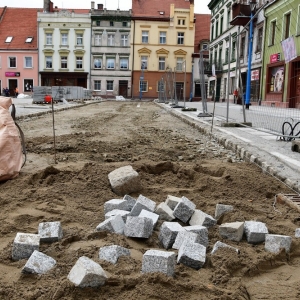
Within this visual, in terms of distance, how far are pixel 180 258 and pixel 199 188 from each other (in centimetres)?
198

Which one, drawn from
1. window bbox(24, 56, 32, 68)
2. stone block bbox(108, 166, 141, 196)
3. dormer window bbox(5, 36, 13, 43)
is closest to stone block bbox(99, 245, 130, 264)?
stone block bbox(108, 166, 141, 196)

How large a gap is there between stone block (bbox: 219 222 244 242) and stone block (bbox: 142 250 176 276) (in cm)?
81

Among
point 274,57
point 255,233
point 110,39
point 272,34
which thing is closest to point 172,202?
point 255,233

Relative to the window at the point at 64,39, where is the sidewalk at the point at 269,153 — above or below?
below

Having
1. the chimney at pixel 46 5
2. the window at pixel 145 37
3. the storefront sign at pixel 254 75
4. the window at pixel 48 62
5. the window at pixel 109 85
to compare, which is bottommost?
the window at pixel 109 85

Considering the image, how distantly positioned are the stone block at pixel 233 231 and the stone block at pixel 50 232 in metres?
1.25

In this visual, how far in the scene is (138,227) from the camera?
308 cm

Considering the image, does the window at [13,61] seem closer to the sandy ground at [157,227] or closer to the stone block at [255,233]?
the sandy ground at [157,227]

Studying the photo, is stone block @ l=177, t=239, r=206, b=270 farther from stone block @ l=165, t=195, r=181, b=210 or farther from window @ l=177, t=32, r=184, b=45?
window @ l=177, t=32, r=184, b=45

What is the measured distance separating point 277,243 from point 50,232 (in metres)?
1.66

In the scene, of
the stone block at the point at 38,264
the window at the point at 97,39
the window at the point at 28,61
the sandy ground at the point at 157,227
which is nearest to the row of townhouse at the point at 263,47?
the sandy ground at the point at 157,227

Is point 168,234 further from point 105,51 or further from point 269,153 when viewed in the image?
point 105,51

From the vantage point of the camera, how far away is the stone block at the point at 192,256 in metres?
2.60

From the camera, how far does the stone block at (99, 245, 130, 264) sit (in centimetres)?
263
